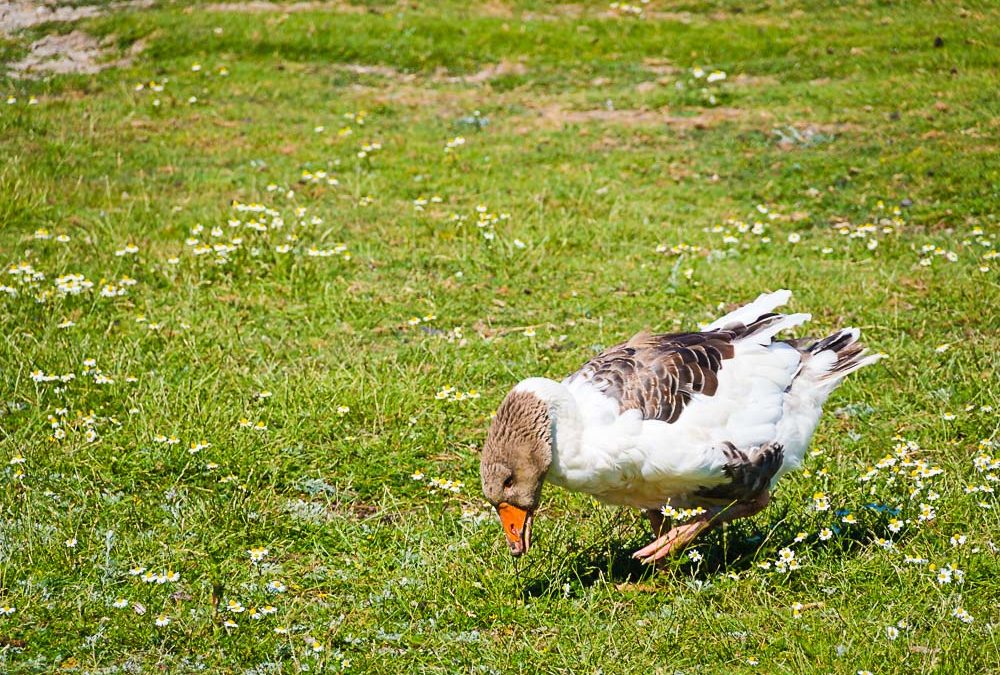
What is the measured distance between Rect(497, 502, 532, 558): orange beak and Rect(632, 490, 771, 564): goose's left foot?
0.54 meters

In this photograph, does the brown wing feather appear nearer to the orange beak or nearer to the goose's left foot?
the goose's left foot

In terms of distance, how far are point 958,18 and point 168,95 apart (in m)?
10.9

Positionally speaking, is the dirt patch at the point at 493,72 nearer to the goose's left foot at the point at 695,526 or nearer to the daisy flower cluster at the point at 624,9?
the daisy flower cluster at the point at 624,9

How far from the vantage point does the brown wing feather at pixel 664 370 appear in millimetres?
4875

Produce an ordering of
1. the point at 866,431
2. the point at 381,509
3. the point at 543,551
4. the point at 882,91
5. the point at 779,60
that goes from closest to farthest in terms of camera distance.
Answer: the point at 543,551, the point at 381,509, the point at 866,431, the point at 882,91, the point at 779,60

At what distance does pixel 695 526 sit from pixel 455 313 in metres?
3.66

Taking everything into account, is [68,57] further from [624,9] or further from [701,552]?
[701,552]

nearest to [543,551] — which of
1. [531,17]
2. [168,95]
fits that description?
[168,95]

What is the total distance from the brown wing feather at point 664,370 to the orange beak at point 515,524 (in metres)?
0.65

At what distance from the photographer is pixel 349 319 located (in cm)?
809

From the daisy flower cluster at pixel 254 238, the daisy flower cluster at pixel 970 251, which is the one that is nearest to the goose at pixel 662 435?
the daisy flower cluster at pixel 970 251

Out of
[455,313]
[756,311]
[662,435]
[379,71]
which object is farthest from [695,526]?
[379,71]

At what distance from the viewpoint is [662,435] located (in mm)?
4766

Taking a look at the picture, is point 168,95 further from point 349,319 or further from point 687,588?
point 687,588
